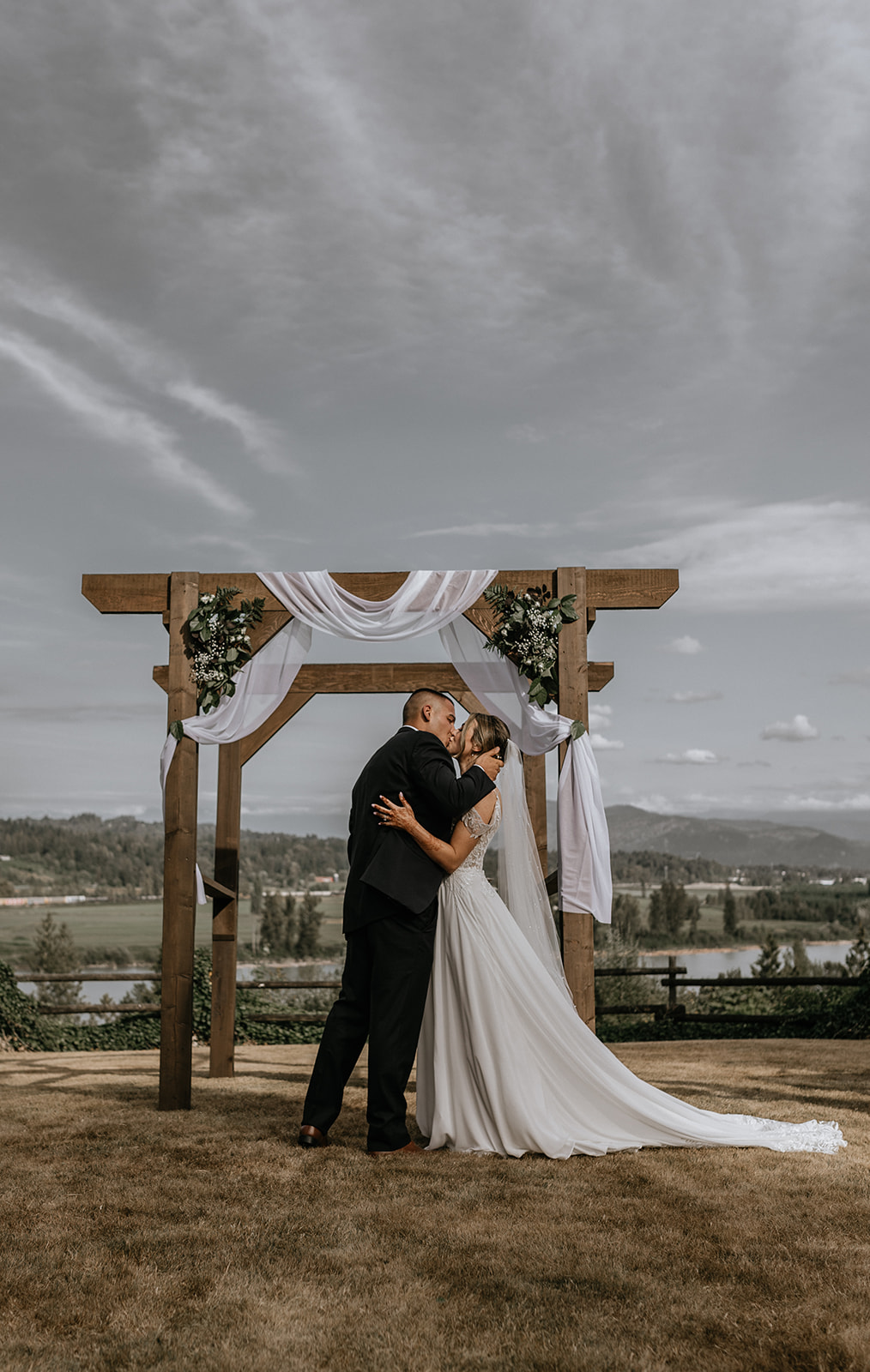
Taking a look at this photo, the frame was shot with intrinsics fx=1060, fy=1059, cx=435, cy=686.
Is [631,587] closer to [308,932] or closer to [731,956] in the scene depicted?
[308,932]

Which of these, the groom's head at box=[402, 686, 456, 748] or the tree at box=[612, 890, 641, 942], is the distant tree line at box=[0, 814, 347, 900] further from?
the groom's head at box=[402, 686, 456, 748]

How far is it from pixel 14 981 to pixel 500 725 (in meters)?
7.26

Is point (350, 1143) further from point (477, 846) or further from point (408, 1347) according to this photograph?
point (408, 1347)

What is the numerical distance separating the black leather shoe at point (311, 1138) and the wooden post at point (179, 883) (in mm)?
1249

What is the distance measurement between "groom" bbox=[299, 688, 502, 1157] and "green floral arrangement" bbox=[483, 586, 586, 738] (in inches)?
45.5

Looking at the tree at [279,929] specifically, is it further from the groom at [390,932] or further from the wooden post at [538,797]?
the groom at [390,932]

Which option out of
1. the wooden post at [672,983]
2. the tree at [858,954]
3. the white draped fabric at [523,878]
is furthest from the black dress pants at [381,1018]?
the tree at [858,954]

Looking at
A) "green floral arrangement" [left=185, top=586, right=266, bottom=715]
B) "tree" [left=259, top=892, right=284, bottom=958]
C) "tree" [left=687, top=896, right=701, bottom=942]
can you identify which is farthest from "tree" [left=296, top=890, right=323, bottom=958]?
"green floral arrangement" [left=185, top=586, right=266, bottom=715]

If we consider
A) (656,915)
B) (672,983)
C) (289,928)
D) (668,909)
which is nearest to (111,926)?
(289,928)

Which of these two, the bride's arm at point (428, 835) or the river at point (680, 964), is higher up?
the bride's arm at point (428, 835)

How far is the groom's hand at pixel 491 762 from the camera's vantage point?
4.87 metres

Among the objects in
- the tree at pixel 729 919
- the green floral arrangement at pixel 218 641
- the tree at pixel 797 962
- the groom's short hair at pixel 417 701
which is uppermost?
the green floral arrangement at pixel 218 641

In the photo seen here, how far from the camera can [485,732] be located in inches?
194

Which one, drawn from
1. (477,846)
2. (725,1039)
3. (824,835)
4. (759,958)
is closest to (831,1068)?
(725,1039)
